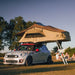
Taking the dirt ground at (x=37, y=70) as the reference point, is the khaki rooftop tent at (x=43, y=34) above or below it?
above

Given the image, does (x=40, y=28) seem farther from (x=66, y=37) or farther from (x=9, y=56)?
(x=9, y=56)

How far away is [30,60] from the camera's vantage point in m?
13.7

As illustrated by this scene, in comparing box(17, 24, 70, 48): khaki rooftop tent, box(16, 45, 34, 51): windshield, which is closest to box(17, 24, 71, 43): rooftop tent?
box(17, 24, 70, 48): khaki rooftop tent

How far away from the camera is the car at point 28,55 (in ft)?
43.0

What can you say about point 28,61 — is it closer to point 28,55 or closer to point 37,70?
point 28,55

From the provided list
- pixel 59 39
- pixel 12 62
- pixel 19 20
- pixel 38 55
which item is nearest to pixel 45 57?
pixel 38 55

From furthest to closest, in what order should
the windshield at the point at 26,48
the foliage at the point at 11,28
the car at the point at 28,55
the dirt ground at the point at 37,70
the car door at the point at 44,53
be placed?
the foliage at the point at 11,28
the car door at the point at 44,53
the windshield at the point at 26,48
the car at the point at 28,55
the dirt ground at the point at 37,70

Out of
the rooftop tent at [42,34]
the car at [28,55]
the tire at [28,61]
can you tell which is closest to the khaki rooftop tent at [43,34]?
the rooftop tent at [42,34]

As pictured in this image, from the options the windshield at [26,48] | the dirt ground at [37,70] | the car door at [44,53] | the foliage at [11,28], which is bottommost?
the dirt ground at [37,70]

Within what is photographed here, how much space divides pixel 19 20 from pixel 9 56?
109 feet

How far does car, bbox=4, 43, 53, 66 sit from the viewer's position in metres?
13.1

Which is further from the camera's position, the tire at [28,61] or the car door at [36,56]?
the car door at [36,56]

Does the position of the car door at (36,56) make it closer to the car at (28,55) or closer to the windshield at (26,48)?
the car at (28,55)

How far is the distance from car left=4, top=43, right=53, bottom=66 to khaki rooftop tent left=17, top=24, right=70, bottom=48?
1.67 meters
